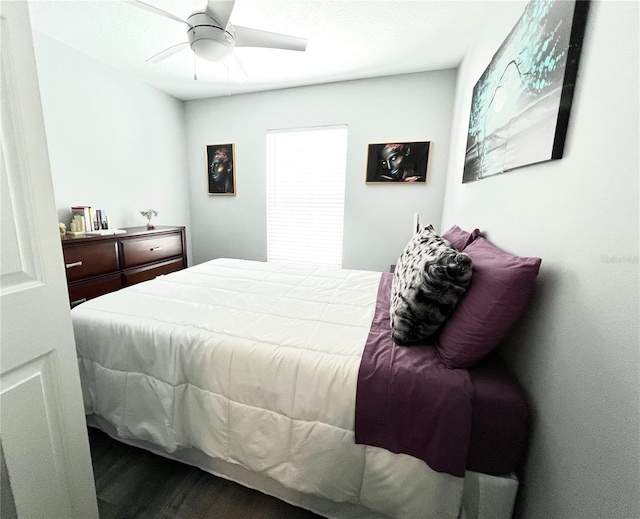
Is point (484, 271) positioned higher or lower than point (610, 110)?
lower

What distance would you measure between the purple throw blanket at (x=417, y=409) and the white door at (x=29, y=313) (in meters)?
0.90

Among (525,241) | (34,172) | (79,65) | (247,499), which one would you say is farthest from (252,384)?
(79,65)

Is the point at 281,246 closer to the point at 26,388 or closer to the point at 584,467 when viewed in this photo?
the point at 26,388

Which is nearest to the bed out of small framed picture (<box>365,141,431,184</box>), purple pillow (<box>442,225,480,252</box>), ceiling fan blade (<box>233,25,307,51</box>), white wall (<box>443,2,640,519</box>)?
white wall (<box>443,2,640,519</box>)

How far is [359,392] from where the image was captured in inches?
37.0

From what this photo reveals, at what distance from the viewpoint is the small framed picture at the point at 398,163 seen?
2984mm

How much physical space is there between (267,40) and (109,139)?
205 cm

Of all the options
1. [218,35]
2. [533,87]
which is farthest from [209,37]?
[533,87]

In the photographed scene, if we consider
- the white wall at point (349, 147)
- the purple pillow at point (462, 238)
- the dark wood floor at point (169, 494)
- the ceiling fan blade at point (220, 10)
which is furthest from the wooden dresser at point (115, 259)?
the purple pillow at point (462, 238)

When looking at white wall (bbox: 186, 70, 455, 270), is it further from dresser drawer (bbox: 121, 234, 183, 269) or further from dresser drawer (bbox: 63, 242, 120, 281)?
dresser drawer (bbox: 63, 242, 120, 281)

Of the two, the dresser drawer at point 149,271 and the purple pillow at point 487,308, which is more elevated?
the purple pillow at point 487,308

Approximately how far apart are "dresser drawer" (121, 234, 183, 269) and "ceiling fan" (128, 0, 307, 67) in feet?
5.43

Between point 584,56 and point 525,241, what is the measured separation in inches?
23.2

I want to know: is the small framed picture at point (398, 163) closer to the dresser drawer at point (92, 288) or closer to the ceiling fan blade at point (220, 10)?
the ceiling fan blade at point (220, 10)
